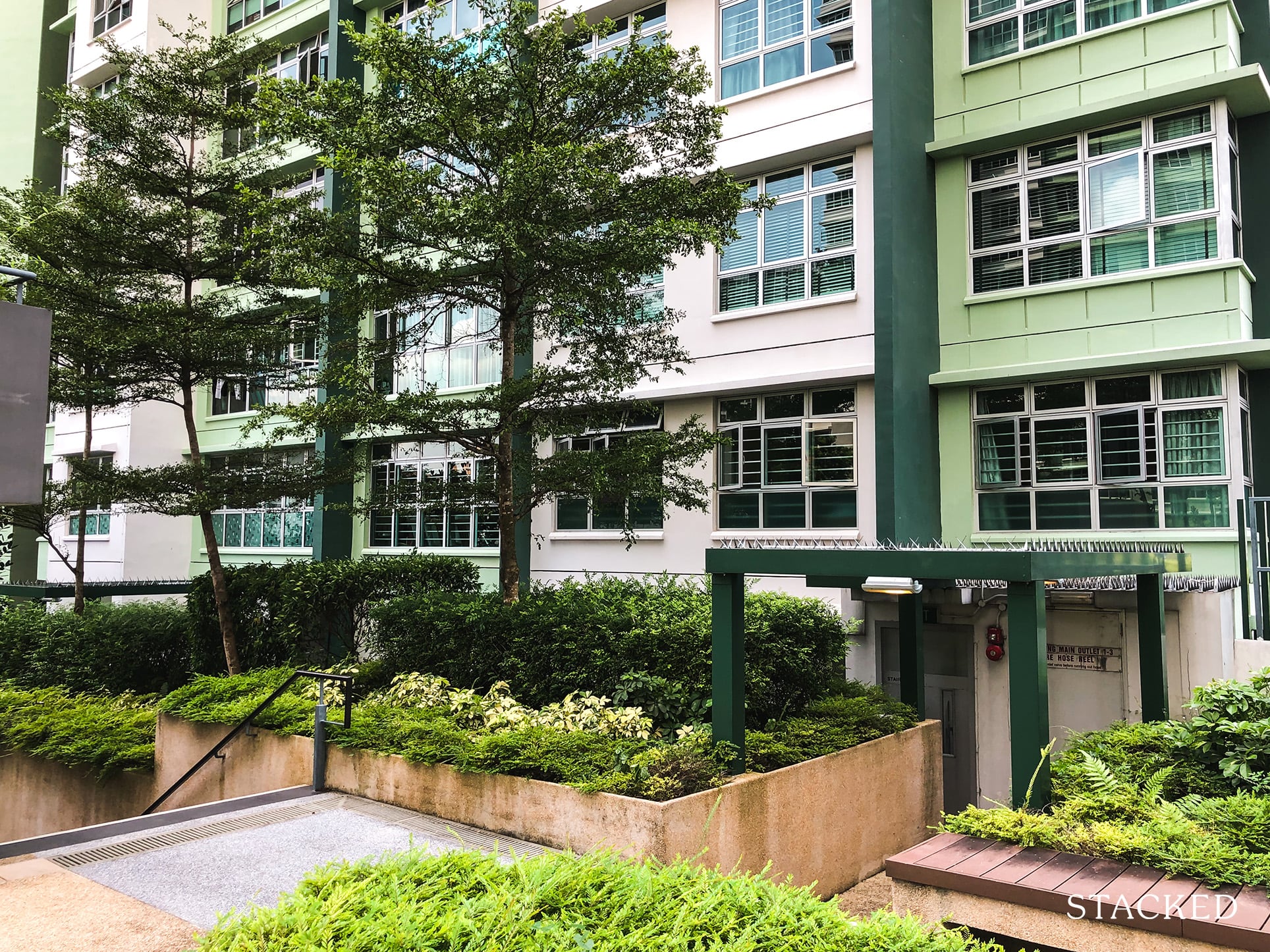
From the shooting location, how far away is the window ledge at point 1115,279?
12.1m

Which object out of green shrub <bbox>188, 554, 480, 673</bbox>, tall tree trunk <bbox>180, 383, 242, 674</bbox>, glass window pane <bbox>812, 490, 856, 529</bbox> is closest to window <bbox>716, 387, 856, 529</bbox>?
glass window pane <bbox>812, 490, 856, 529</bbox>

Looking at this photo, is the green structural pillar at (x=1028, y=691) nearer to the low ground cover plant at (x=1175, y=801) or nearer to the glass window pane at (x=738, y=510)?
the low ground cover plant at (x=1175, y=801)

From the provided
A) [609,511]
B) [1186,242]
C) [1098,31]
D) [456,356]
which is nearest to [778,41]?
[1098,31]

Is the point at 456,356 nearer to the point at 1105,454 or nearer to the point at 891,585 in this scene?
the point at 1105,454

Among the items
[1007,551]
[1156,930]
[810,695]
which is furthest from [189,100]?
[1156,930]

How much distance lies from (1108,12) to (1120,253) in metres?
3.50

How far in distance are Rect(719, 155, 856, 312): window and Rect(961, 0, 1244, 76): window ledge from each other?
2.41m

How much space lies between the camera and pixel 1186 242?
41.1 feet

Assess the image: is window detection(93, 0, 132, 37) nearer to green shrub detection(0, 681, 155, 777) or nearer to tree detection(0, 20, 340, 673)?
tree detection(0, 20, 340, 673)

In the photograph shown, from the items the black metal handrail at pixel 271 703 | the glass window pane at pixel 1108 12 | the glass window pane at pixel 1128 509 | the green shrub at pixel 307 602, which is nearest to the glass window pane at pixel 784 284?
the glass window pane at pixel 1108 12

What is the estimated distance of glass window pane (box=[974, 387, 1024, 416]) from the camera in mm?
13695

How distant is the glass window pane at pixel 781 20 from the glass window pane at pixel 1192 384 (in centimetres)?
787

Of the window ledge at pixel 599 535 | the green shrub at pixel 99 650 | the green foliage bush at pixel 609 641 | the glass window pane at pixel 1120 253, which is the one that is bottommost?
the green shrub at pixel 99 650

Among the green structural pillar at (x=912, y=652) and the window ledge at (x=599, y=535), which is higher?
the window ledge at (x=599, y=535)
